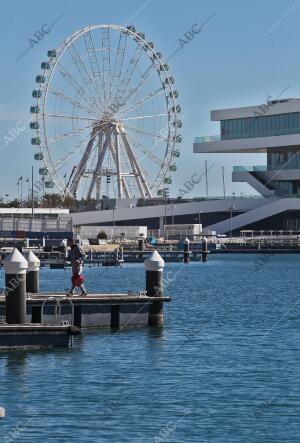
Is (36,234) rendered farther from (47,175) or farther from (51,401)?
(51,401)

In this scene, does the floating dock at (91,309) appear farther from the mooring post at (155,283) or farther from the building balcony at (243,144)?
the building balcony at (243,144)

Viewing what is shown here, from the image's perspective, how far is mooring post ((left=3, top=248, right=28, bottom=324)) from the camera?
124 feet

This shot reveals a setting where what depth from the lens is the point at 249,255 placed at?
129 meters

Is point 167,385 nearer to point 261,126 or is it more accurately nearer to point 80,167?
point 80,167

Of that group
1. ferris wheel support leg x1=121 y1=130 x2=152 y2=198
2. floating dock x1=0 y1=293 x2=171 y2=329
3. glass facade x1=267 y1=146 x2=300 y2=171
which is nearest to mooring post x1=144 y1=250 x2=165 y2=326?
floating dock x1=0 y1=293 x2=171 y2=329

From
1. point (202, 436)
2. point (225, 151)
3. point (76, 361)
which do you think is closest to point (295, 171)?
point (225, 151)

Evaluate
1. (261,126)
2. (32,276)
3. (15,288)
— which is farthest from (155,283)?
(261,126)

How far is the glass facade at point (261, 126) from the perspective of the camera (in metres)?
145

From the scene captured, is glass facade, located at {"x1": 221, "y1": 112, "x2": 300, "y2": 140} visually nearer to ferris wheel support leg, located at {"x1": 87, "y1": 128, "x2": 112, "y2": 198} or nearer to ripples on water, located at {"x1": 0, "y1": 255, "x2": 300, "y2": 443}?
ferris wheel support leg, located at {"x1": 87, "y1": 128, "x2": 112, "y2": 198}

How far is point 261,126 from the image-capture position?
→ 486ft

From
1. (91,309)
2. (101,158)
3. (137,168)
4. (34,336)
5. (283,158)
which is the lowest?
(34,336)

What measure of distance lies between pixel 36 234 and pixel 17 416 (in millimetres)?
97732

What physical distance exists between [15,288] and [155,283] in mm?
7919

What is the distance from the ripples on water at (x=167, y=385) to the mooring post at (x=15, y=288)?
1.08 metres
